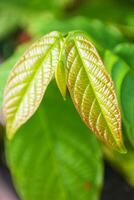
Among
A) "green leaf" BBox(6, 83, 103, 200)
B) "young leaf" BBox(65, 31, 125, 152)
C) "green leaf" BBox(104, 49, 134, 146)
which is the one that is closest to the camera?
"young leaf" BBox(65, 31, 125, 152)

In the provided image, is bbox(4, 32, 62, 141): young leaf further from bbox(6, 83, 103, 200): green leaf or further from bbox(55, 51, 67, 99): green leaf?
bbox(6, 83, 103, 200): green leaf

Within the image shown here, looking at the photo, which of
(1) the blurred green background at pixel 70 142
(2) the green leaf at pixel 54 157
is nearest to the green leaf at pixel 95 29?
(1) the blurred green background at pixel 70 142

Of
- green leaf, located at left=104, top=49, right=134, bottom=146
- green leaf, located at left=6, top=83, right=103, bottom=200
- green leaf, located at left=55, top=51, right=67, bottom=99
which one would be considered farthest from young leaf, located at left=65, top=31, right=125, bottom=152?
green leaf, located at left=6, top=83, right=103, bottom=200

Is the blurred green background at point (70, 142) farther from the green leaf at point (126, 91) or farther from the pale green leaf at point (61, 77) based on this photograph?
the pale green leaf at point (61, 77)

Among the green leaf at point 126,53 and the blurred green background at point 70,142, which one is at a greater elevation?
the green leaf at point 126,53

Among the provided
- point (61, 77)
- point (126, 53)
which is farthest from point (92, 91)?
point (126, 53)

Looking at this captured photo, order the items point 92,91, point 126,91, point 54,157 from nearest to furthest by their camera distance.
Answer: point 92,91 → point 126,91 → point 54,157

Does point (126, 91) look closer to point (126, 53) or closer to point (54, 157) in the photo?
point (126, 53)
